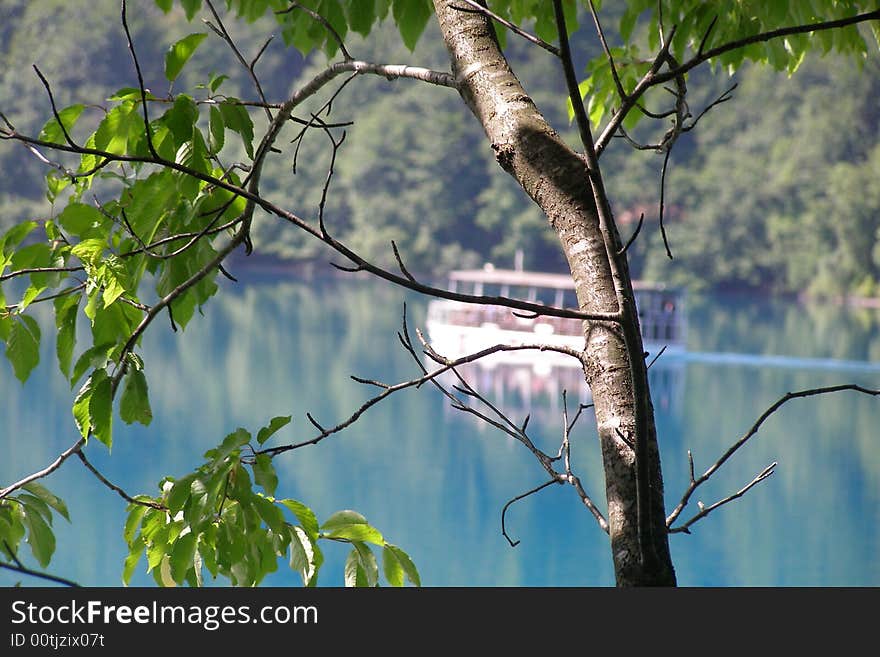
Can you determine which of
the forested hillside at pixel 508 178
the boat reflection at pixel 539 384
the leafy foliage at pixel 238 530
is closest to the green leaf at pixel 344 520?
the leafy foliage at pixel 238 530

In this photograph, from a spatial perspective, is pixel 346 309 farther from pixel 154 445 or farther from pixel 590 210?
pixel 590 210

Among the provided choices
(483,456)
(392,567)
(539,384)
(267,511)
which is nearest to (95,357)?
(267,511)

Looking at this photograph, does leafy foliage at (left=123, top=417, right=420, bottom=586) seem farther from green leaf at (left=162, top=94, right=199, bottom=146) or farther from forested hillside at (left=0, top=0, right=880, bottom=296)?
forested hillside at (left=0, top=0, right=880, bottom=296)

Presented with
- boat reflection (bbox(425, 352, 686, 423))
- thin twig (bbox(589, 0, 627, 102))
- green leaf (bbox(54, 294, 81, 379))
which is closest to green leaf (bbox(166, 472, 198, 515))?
green leaf (bbox(54, 294, 81, 379))

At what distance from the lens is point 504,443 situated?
30.8 ft

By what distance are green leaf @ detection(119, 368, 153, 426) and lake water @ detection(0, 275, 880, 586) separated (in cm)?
429

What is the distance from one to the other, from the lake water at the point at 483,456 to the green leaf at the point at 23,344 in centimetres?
422

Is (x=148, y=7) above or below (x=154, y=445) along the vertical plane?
above

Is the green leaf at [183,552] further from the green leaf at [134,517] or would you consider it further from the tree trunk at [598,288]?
the tree trunk at [598,288]

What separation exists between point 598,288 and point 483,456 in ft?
28.4
